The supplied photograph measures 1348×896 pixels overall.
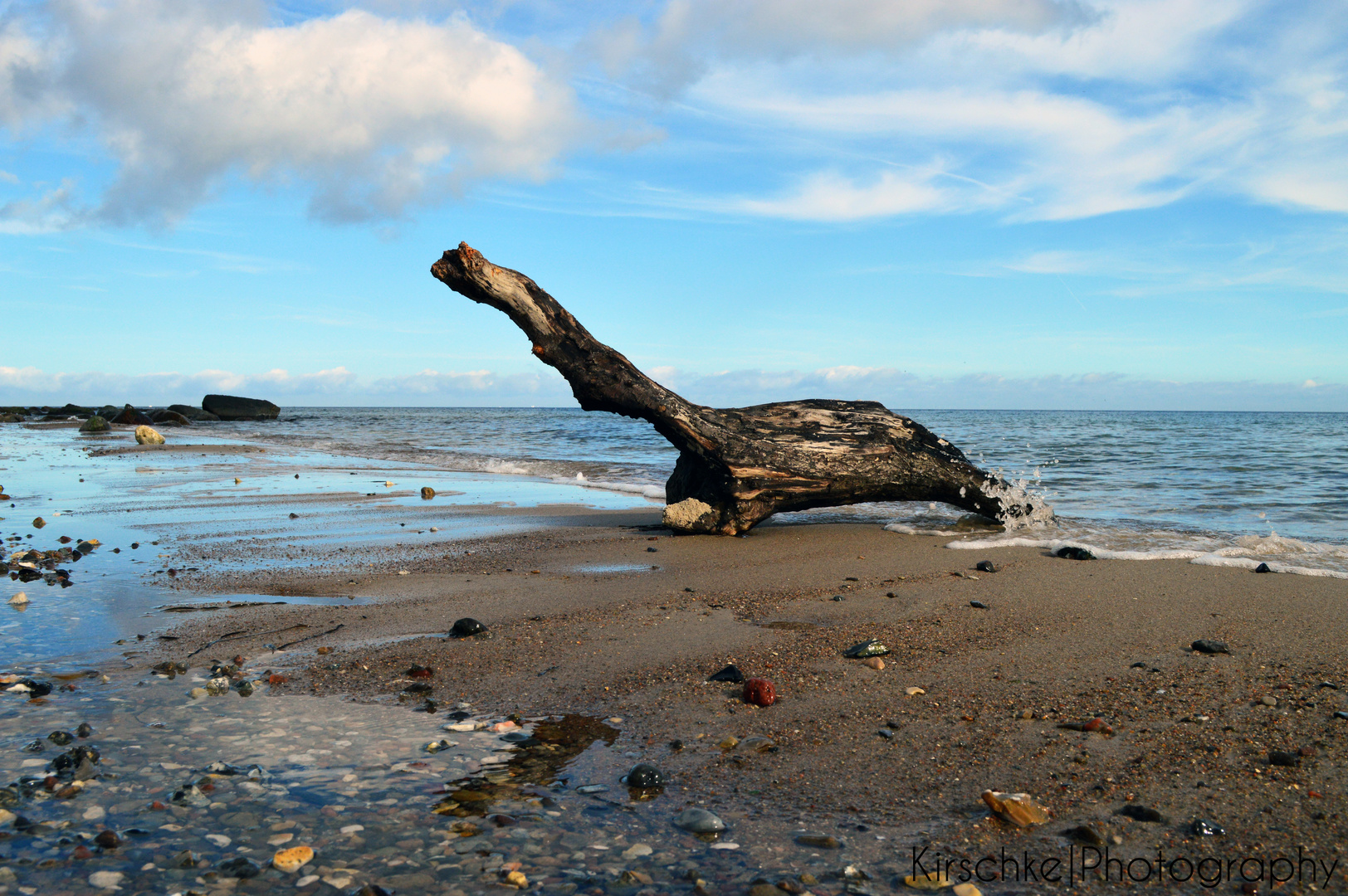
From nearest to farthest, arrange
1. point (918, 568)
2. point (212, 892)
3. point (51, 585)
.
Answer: point (212, 892) → point (51, 585) → point (918, 568)

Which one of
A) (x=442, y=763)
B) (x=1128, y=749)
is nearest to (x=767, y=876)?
(x=442, y=763)

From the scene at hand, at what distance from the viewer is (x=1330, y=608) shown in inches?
171

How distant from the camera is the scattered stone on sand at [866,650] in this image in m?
3.70

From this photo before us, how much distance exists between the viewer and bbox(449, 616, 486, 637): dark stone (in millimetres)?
4168

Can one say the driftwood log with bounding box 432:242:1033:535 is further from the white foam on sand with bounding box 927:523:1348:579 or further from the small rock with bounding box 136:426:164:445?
the small rock with bounding box 136:426:164:445

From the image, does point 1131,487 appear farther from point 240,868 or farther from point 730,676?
point 240,868

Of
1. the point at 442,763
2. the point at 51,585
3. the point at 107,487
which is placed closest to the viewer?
the point at 442,763

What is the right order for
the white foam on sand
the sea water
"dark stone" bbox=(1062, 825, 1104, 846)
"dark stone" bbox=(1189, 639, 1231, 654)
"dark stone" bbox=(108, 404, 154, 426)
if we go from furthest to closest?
1. "dark stone" bbox=(108, 404, 154, 426)
2. the sea water
3. the white foam on sand
4. "dark stone" bbox=(1189, 639, 1231, 654)
5. "dark stone" bbox=(1062, 825, 1104, 846)

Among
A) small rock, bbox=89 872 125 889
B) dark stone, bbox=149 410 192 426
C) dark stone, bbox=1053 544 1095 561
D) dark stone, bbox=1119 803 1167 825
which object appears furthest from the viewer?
dark stone, bbox=149 410 192 426

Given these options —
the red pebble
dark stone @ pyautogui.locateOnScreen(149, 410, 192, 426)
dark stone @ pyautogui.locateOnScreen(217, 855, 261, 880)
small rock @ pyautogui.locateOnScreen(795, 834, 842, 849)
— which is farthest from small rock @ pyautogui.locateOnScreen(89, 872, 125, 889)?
dark stone @ pyautogui.locateOnScreen(149, 410, 192, 426)

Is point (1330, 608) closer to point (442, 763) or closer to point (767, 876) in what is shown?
point (767, 876)

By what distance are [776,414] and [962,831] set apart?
5.86 metres

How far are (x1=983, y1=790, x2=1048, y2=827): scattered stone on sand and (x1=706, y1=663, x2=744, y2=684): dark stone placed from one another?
1.26 m

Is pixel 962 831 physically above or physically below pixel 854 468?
below
